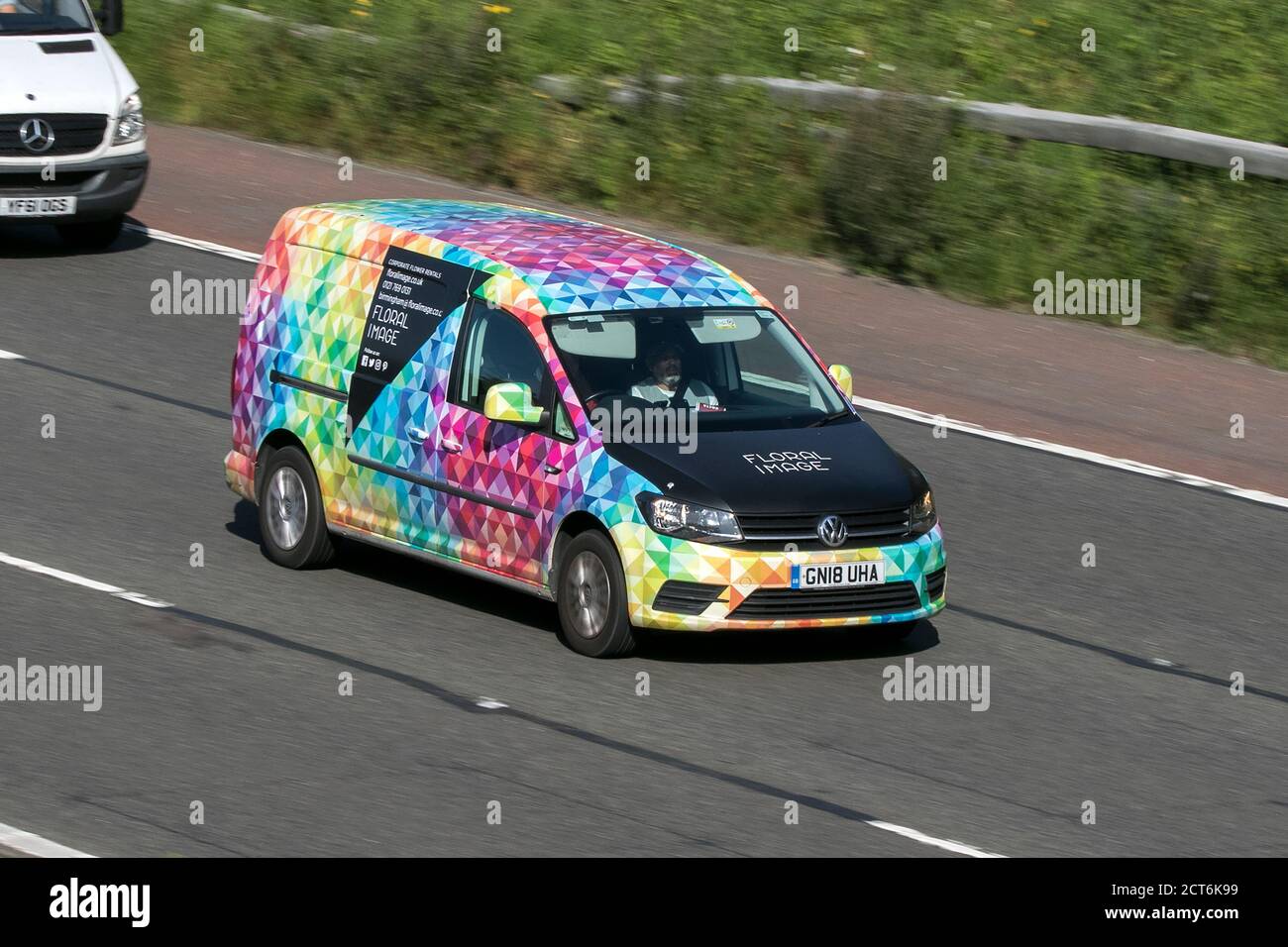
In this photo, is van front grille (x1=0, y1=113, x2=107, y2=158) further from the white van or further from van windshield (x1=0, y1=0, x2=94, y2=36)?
van windshield (x1=0, y1=0, x2=94, y2=36)

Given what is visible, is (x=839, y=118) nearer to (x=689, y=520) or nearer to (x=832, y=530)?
(x=832, y=530)

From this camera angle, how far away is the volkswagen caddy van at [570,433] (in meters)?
10.7

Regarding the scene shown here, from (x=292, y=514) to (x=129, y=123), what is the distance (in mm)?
7503

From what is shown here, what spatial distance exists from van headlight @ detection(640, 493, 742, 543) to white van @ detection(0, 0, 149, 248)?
923cm

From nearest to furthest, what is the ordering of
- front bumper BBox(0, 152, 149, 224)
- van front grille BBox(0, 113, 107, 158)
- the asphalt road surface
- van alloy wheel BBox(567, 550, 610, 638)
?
1. the asphalt road surface
2. van alloy wheel BBox(567, 550, 610, 638)
3. van front grille BBox(0, 113, 107, 158)
4. front bumper BBox(0, 152, 149, 224)

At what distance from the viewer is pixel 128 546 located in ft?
40.9

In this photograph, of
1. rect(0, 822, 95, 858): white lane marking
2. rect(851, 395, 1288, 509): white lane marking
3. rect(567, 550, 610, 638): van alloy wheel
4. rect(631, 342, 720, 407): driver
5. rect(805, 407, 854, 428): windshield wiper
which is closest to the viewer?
rect(0, 822, 95, 858): white lane marking

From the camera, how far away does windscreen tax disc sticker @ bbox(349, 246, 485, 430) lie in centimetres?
1169

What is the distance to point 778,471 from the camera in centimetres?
1089

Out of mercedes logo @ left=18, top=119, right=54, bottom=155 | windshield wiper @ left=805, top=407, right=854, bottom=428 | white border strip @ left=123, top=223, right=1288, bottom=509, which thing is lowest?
white border strip @ left=123, top=223, right=1288, bottom=509

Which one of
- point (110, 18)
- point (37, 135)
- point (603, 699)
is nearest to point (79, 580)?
point (603, 699)

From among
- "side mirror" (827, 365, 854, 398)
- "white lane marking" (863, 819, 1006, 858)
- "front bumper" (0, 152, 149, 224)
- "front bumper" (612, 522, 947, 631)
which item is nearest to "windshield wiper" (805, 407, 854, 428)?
"side mirror" (827, 365, 854, 398)

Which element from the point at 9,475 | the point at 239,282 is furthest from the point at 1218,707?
the point at 239,282
